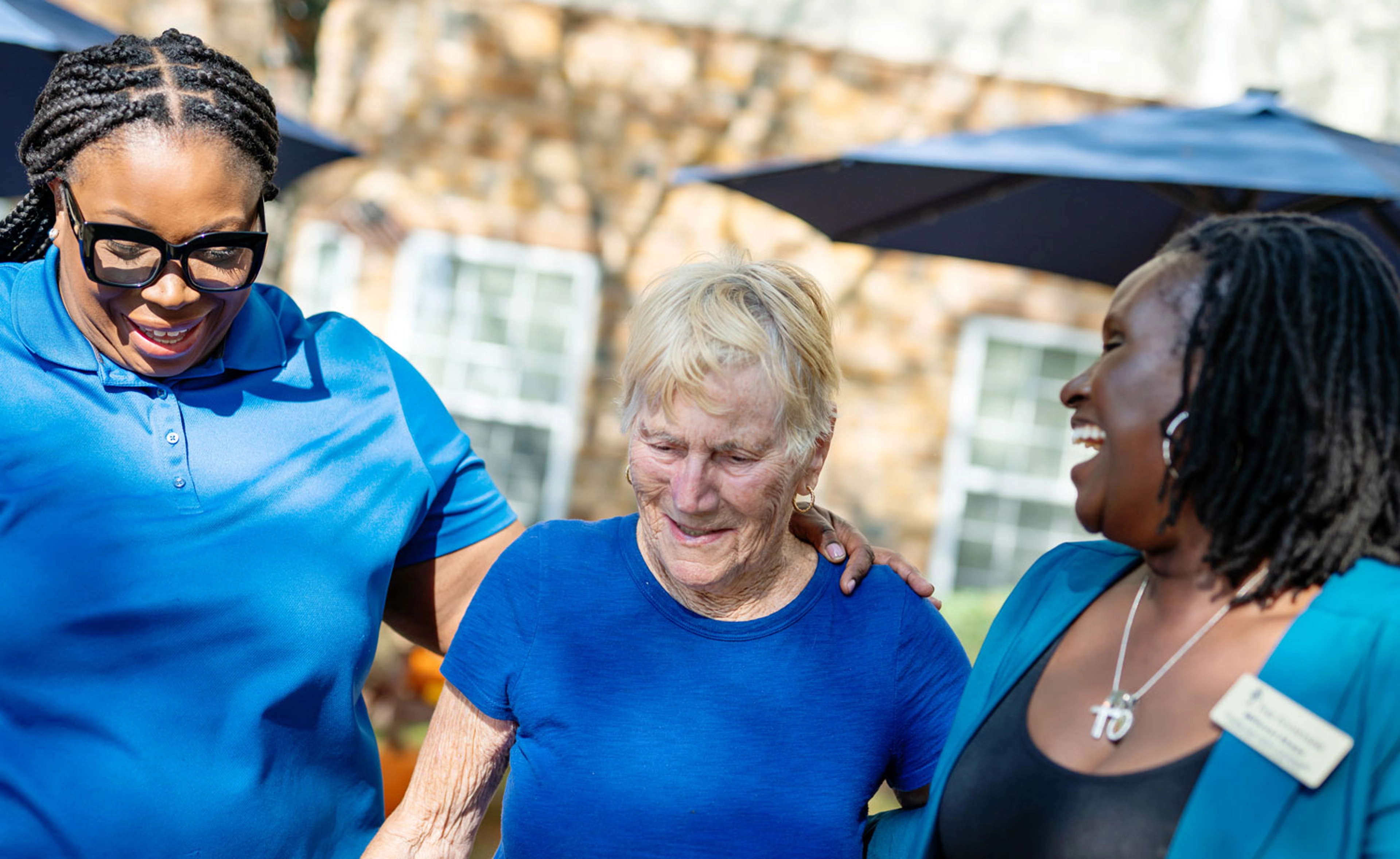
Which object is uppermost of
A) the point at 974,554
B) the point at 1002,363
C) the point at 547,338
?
the point at 1002,363

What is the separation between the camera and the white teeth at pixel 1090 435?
1.69 metres

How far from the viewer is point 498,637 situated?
212 cm

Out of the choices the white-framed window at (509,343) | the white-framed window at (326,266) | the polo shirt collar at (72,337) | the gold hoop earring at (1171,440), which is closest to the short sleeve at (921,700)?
the gold hoop earring at (1171,440)

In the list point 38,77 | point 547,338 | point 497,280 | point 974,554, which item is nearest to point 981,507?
point 974,554

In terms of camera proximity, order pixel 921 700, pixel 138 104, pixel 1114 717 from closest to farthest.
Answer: pixel 1114 717 < pixel 138 104 < pixel 921 700

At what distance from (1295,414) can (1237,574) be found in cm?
23

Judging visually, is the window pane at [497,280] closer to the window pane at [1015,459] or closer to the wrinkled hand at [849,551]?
the window pane at [1015,459]

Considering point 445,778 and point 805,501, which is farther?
point 805,501

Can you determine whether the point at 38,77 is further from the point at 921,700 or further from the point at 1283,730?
the point at 1283,730

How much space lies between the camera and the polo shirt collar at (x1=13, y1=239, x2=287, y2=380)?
2004mm

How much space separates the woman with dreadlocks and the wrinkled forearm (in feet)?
0.43

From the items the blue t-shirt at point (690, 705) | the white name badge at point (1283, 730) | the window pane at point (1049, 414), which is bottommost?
the blue t-shirt at point (690, 705)

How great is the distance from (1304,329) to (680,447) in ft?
3.19

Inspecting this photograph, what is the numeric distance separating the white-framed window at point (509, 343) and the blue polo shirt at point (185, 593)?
576cm
